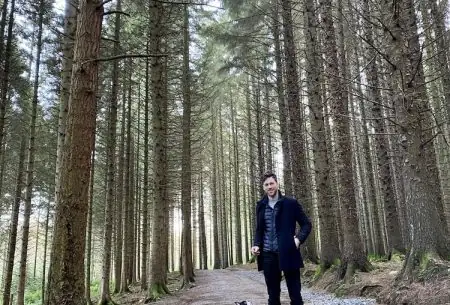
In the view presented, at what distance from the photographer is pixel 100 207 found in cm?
2348

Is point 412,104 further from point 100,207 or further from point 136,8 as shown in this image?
point 100,207

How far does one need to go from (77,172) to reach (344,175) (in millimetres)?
6871

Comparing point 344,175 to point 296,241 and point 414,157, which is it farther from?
point 296,241

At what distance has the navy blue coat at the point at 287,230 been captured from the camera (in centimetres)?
425

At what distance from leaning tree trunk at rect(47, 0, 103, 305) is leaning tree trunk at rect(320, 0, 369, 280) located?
19.6 ft

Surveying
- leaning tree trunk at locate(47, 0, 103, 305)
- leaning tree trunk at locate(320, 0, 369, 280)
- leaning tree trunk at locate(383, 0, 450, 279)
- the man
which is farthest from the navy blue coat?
leaning tree trunk at locate(320, 0, 369, 280)

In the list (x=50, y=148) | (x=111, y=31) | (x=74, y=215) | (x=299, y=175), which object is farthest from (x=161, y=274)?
(x=50, y=148)

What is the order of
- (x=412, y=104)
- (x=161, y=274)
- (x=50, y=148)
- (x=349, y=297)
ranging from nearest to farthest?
(x=412, y=104) < (x=349, y=297) < (x=161, y=274) < (x=50, y=148)

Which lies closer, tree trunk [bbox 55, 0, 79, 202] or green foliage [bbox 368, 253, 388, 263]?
tree trunk [bbox 55, 0, 79, 202]

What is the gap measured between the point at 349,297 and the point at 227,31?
1212 centimetres

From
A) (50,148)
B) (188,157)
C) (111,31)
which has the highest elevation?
(111,31)

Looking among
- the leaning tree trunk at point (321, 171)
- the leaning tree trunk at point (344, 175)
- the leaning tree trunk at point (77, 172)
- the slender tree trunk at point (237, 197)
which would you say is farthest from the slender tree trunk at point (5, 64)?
the slender tree trunk at point (237, 197)

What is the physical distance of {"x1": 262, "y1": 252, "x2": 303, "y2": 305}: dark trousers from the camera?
14.1ft

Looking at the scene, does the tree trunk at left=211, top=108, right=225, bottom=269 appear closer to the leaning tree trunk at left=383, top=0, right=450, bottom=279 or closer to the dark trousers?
the leaning tree trunk at left=383, top=0, right=450, bottom=279
